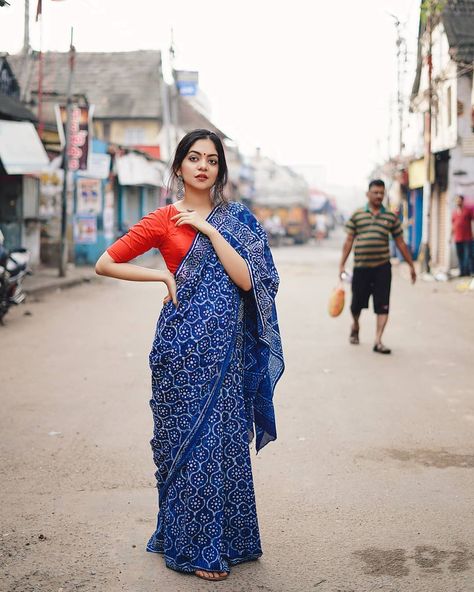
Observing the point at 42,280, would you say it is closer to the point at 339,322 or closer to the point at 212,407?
the point at 339,322

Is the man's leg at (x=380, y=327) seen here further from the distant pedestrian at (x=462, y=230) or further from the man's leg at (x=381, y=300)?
the distant pedestrian at (x=462, y=230)

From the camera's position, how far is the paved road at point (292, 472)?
3766 mm

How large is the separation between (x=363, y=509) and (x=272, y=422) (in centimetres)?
96

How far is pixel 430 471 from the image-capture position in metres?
5.35

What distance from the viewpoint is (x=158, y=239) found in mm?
3760

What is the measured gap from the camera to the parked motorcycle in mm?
12711

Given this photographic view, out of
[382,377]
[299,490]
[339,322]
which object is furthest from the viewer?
[339,322]

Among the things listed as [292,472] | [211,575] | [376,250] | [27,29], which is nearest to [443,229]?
[27,29]

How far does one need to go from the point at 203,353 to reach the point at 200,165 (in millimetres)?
788

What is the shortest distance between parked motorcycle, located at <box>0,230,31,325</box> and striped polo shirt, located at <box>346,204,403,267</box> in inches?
209

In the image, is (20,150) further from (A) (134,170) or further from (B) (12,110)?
(A) (134,170)

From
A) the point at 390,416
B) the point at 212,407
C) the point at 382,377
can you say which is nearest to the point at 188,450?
the point at 212,407

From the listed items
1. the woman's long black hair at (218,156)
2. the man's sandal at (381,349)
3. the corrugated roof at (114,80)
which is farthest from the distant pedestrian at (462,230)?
the corrugated roof at (114,80)

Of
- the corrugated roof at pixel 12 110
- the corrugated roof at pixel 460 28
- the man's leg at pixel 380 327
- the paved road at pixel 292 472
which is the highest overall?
the corrugated roof at pixel 460 28
